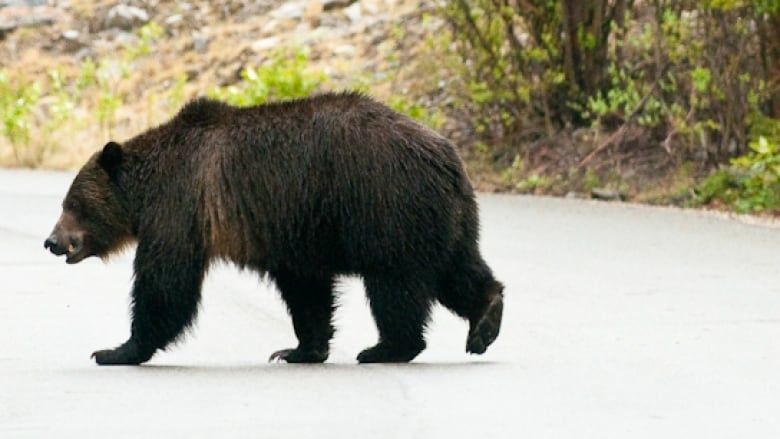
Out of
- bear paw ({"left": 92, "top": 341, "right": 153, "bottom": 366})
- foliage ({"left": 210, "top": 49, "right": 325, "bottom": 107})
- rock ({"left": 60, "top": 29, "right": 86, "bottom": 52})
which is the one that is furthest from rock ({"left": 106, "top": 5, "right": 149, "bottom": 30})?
bear paw ({"left": 92, "top": 341, "right": 153, "bottom": 366})

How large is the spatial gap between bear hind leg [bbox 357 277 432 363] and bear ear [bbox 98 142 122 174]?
1.56 metres

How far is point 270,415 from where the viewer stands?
8344mm

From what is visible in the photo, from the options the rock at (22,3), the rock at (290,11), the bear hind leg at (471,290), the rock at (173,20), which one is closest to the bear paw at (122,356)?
the bear hind leg at (471,290)

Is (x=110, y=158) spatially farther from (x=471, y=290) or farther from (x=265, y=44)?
(x=265, y=44)

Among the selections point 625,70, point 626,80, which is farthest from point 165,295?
point 625,70

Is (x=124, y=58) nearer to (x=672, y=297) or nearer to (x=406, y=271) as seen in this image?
(x=672, y=297)

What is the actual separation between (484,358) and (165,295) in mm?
1753

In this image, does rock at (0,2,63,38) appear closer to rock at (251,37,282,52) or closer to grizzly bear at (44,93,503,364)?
rock at (251,37,282,52)

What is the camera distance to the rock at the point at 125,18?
35344 millimetres

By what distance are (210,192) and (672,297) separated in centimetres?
391

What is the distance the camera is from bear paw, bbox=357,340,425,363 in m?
9.91

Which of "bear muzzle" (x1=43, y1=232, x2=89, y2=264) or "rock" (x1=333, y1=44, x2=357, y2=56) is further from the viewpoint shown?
"rock" (x1=333, y1=44, x2=357, y2=56)

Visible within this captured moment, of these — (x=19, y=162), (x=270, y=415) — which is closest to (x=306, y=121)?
(x=270, y=415)

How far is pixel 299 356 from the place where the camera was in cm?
1038
